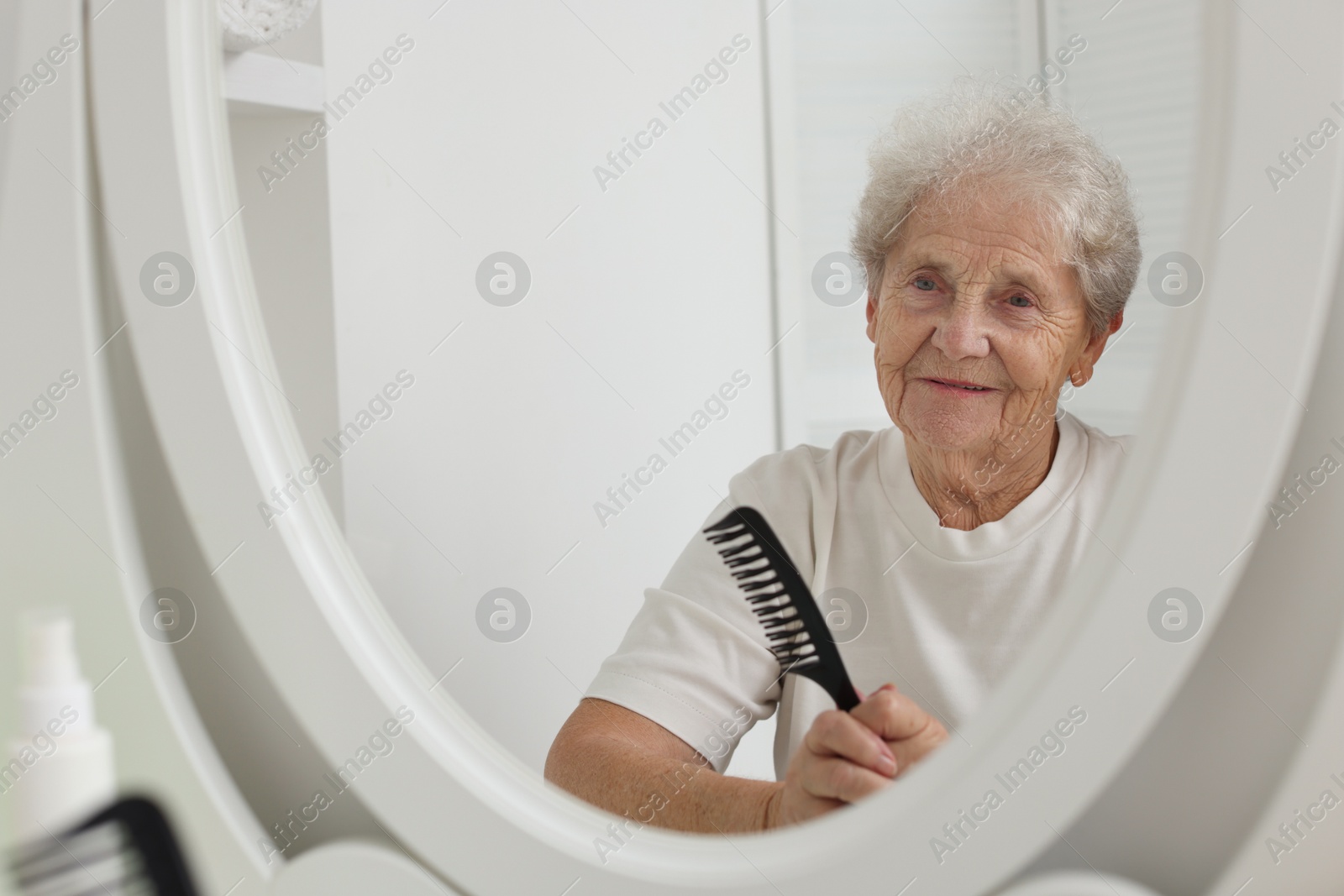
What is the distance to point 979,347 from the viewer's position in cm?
40

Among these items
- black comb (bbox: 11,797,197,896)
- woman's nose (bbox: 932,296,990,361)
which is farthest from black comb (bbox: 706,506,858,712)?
black comb (bbox: 11,797,197,896)

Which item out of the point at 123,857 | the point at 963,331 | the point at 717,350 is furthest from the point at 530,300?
the point at 123,857

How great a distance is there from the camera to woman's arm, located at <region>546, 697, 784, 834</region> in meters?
0.42

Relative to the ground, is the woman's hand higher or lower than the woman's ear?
lower

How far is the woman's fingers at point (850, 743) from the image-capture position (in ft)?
1.25

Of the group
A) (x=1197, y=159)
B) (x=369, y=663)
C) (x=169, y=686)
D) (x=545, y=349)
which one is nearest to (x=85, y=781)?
(x=169, y=686)

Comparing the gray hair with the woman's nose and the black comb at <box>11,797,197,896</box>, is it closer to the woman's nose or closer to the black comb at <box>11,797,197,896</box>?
the woman's nose

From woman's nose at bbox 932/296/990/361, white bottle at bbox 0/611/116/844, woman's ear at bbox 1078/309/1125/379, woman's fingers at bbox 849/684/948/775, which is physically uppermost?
white bottle at bbox 0/611/116/844

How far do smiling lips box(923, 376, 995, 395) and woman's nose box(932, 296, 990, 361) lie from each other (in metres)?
0.01

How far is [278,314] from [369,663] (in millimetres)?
179

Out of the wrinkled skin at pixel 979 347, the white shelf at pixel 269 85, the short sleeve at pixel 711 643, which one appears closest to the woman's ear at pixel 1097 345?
the wrinkled skin at pixel 979 347

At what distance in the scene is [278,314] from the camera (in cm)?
47

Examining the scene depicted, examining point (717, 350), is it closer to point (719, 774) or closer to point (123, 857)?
point (719, 774)

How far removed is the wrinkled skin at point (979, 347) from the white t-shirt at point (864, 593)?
1 centimetres
